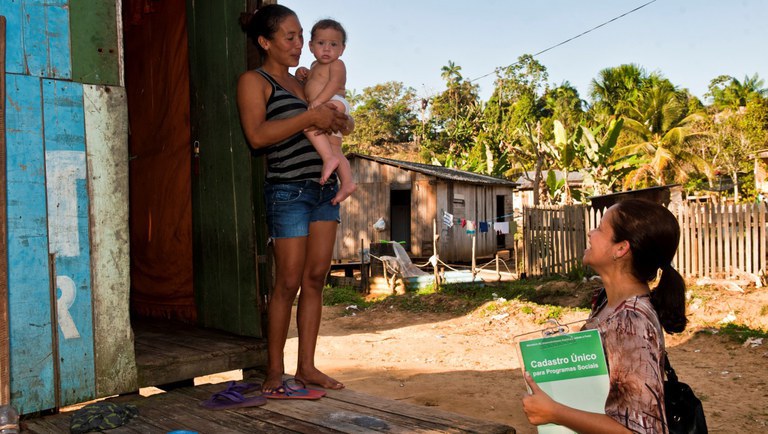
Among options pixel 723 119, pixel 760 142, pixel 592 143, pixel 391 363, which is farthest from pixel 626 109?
pixel 391 363

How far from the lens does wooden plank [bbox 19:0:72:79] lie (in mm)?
2859

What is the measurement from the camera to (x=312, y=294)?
10.9 feet

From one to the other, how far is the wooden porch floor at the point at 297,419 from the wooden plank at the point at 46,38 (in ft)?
5.05

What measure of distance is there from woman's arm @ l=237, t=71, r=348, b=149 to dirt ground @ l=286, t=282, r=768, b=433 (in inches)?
149

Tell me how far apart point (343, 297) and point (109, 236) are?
35.5ft

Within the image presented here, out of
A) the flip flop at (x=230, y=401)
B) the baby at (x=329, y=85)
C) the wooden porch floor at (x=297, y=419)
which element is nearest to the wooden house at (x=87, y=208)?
the wooden porch floor at (x=297, y=419)

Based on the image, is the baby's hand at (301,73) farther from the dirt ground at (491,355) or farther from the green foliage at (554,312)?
the green foliage at (554,312)

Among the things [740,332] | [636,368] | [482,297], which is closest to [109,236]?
[636,368]

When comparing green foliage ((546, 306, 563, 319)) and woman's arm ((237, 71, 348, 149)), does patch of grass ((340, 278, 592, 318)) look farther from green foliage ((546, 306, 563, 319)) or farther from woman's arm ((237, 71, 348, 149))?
woman's arm ((237, 71, 348, 149))

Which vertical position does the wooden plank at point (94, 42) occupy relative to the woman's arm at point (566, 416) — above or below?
above

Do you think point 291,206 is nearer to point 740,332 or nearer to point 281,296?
point 281,296

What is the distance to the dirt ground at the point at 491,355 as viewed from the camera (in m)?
6.37

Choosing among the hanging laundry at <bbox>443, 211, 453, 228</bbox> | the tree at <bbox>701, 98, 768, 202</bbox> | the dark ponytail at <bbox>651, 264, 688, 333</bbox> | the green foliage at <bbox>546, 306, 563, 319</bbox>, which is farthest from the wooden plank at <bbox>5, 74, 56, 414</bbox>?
the tree at <bbox>701, 98, 768, 202</bbox>

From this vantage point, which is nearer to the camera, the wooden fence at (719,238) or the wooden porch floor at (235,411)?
the wooden porch floor at (235,411)
